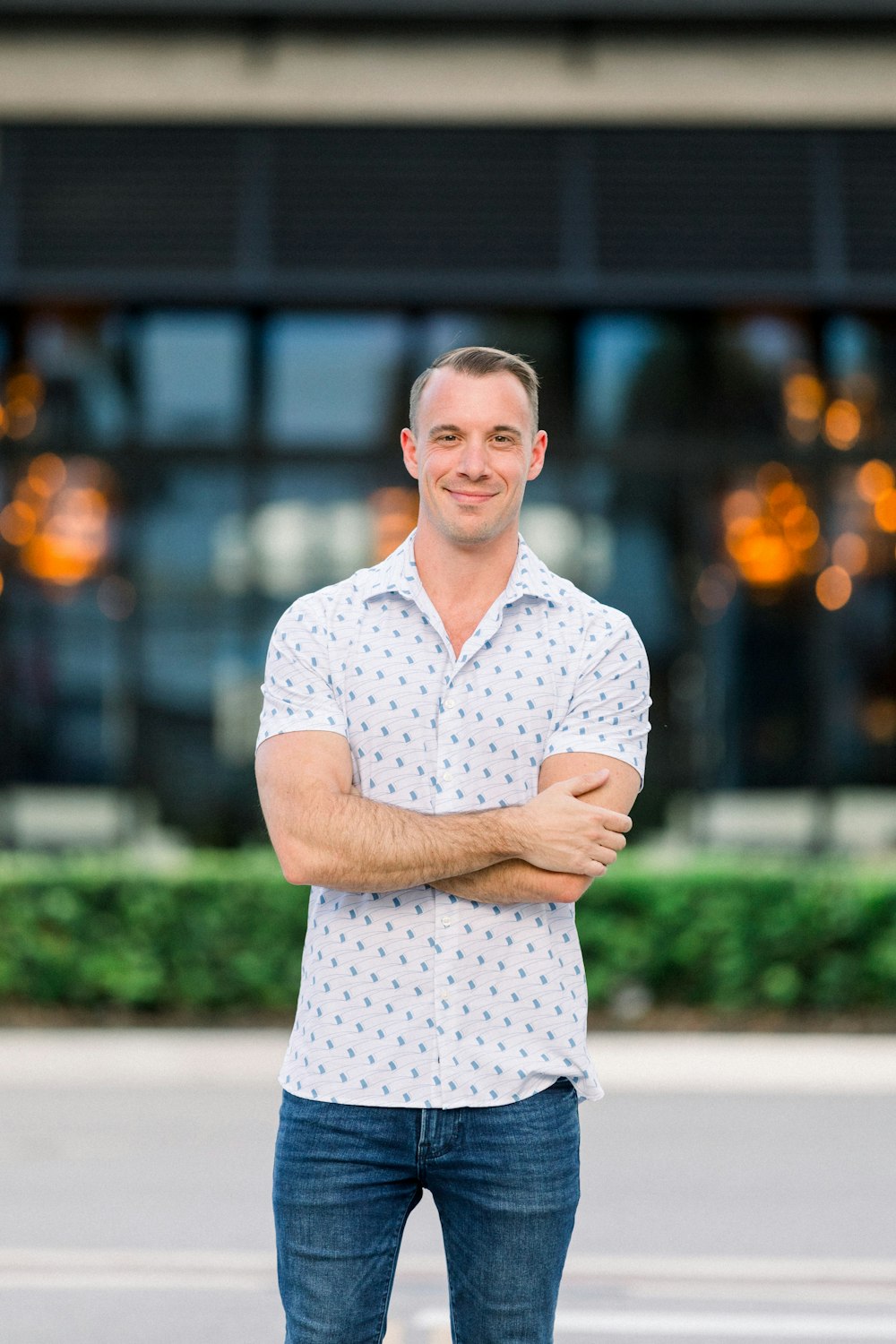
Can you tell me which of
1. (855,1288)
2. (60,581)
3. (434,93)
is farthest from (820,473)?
(855,1288)

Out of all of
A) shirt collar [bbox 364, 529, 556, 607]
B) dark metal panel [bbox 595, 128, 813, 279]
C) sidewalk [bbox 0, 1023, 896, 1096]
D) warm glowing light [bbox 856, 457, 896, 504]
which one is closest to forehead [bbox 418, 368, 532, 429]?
shirt collar [bbox 364, 529, 556, 607]

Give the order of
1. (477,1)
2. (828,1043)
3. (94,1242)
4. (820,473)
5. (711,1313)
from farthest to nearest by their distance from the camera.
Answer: (820,473) → (477,1) → (828,1043) → (94,1242) → (711,1313)

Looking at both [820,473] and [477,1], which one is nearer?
[477,1]

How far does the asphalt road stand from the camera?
16.4 ft

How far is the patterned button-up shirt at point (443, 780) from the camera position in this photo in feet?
8.80

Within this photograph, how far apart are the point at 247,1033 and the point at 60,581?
3944mm

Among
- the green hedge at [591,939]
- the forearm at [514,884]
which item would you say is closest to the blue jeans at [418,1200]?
the forearm at [514,884]

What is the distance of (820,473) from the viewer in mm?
11711

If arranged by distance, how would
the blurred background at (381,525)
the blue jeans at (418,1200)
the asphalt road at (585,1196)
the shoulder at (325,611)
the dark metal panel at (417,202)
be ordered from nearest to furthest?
the blue jeans at (418,1200) < the shoulder at (325,611) < the asphalt road at (585,1196) < the dark metal panel at (417,202) < the blurred background at (381,525)

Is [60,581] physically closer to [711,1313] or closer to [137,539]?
[137,539]

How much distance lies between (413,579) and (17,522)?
941 centimetres

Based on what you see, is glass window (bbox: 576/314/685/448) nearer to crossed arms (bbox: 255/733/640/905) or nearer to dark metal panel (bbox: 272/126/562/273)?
dark metal panel (bbox: 272/126/562/273)

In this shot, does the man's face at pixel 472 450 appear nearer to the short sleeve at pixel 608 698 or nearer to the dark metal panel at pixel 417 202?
the short sleeve at pixel 608 698

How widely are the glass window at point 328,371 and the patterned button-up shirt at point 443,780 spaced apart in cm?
907
